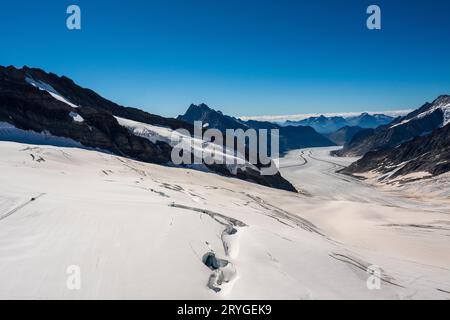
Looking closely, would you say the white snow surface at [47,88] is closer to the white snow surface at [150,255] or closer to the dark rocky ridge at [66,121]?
the dark rocky ridge at [66,121]

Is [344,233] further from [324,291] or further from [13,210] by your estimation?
[13,210]

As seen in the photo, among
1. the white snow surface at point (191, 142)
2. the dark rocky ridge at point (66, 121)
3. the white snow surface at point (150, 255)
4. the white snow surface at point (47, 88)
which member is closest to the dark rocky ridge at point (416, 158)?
the dark rocky ridge at point (66, 121)

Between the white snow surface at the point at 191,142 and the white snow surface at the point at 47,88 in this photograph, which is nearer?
the white snow surface at the point at 47,88

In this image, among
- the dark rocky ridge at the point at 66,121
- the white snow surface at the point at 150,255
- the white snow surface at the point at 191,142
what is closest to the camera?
the white snow surface at the point at 150,255

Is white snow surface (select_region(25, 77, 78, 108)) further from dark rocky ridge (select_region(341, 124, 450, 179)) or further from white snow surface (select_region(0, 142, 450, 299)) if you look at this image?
dark rocky ridge (select_region(341, 124, 450, 179))

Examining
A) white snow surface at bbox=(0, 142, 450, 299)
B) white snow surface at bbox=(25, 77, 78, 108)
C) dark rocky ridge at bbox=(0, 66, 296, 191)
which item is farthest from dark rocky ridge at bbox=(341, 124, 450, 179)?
white snow surface at bbox=(25, 77, 78, 108)

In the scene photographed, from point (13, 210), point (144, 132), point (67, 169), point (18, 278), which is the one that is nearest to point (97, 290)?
point (18, 278)

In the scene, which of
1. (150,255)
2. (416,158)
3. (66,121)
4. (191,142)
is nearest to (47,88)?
(66,121)

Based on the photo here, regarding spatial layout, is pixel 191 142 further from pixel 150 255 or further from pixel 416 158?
pixel 416 158
